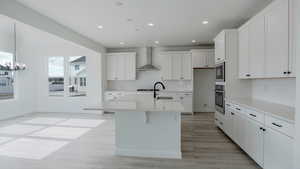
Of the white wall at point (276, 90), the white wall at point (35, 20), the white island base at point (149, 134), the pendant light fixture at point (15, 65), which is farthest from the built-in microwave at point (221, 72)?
the pendant light fixture at point (15, 65)

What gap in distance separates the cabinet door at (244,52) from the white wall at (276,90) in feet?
1.27

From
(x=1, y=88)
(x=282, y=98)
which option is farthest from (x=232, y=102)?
→ (x=1, y=88)

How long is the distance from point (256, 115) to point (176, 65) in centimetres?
419

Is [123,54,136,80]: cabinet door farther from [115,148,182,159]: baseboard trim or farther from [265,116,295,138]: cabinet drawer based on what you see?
[265,116,295,138]: cabinet drawer

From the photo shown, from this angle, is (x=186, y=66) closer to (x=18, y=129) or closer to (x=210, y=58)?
(x=210, y=58)

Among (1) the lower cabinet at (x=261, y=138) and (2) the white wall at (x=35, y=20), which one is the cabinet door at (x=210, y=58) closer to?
(1) the lower cabinet at (x=261, y=138)

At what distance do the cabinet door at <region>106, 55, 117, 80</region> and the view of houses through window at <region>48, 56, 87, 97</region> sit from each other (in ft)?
3.17

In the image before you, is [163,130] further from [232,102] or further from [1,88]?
[1,88]

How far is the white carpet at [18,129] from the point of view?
428 cm

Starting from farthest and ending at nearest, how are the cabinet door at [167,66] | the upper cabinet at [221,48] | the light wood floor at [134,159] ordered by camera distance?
the cabinet door at [167,66] → the upper cabinet at [221,48] → the light wood floor at [134,159]

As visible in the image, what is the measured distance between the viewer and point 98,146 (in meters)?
3.39

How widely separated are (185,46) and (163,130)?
15.5 ft

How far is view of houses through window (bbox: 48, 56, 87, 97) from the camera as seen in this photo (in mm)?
6961

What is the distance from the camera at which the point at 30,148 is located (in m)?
3.29
